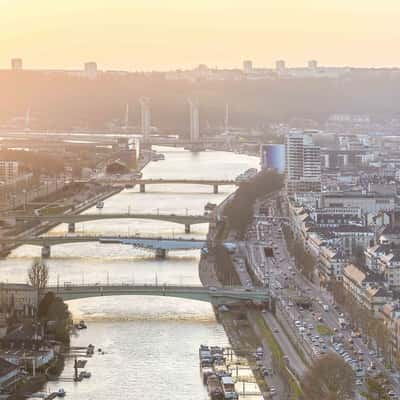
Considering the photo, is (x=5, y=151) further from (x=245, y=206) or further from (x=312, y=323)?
(x=312, y=323)

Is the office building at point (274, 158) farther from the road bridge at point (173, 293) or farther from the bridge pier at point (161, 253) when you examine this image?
the road bridge at point (173, 293)

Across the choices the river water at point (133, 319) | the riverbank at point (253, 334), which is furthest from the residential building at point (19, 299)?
the riverbank at point (253, 334)

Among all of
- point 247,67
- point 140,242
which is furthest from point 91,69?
point 140,242

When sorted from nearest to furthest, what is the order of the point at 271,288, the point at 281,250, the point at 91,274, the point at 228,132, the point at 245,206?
the point at 271,288 → the point at 91,274 → the point at 281,250 → the point at 245,206 → the point at 228,132

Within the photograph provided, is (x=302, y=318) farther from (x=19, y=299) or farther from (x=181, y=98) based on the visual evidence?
(x=181, y=98)

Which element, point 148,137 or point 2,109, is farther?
point 2,109

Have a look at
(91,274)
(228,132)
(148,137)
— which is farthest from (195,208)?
(228,132)
